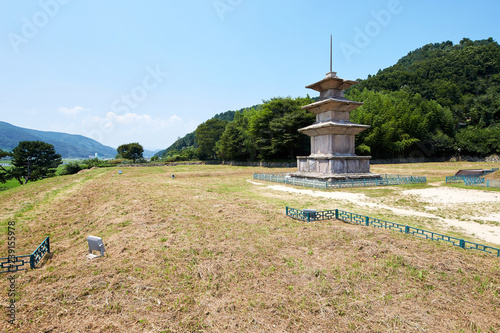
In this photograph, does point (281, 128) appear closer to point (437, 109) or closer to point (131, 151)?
point (437, 109)

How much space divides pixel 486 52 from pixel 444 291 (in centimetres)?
12437

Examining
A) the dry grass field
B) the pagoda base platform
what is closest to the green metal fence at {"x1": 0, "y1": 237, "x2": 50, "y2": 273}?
the dry grass field

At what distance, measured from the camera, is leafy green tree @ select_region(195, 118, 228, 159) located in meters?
70.4

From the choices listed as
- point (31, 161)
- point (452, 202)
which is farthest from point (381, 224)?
point (31, 161)

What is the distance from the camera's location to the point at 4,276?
20.8 ft

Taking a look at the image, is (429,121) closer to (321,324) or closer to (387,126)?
(387,126)

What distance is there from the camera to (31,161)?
50594mm

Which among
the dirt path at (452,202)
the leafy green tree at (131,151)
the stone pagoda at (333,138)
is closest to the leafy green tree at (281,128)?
the stone pagoda at (333,138)

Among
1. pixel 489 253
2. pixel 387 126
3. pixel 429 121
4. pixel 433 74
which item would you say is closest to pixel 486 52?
pixel 433 74

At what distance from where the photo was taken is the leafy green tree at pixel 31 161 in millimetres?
48562

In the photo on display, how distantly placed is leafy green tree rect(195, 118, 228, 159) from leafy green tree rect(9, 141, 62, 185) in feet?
114

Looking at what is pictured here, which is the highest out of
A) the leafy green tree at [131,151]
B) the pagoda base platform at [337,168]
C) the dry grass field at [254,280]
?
the leafy green tree at [131,151]

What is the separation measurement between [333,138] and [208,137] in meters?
49.8

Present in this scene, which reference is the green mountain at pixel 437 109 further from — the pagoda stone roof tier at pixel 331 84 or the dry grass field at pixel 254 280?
the dry grass field at pixel 254 280
